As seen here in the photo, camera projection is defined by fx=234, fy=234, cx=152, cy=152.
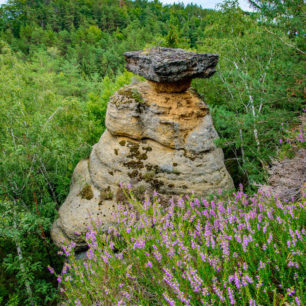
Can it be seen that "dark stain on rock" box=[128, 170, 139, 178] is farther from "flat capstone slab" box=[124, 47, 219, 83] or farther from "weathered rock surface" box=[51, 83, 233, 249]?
"flat capstone slab" box=[124, 47, 219, 83]

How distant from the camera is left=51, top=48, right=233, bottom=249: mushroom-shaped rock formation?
8695mm

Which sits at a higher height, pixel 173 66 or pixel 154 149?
pixel 173 66

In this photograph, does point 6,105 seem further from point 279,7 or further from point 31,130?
point 279,7

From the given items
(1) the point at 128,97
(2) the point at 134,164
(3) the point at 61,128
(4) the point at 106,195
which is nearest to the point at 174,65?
(1) the point at 128,97

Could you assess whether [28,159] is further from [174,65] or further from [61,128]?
[174,65]

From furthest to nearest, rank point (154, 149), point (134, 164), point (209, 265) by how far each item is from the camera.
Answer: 1. point (154, 149)
2. point (134, 164)
3. point (209, 265)

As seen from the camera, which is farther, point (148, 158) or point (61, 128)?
point (148, 158)

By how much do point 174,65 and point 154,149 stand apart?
128 inches

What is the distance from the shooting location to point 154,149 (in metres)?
9.42

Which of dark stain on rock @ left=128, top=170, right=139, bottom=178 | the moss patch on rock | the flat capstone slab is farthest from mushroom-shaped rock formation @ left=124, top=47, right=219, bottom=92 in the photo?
dark stain on rock @ left=128, top=170, right=139, bottom=178

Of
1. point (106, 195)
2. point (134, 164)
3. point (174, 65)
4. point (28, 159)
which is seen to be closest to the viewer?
point (28, 159)

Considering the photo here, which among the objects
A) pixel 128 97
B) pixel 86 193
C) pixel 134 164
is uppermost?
pixel 128 97

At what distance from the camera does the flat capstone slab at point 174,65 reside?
332 inches

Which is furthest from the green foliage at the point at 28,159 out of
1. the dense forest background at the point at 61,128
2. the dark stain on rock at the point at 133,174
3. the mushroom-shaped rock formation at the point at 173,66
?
the mushroom-shaped rock formation at the point at 173,66
